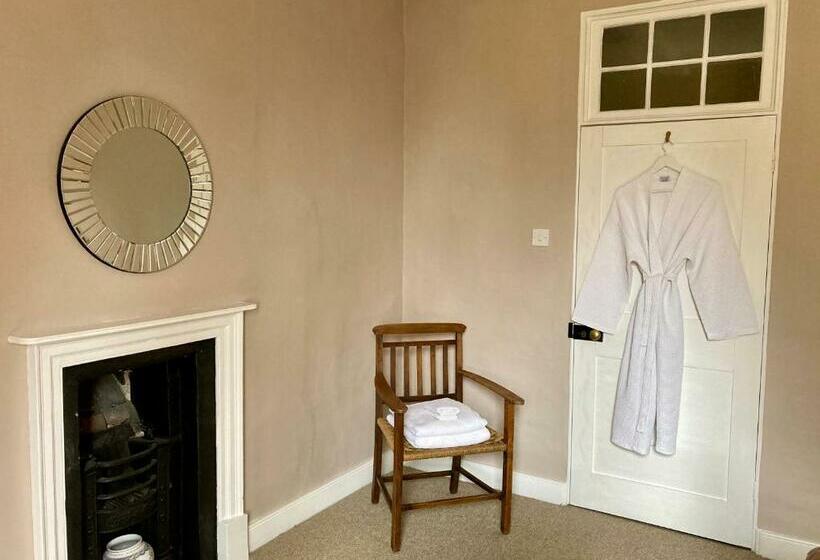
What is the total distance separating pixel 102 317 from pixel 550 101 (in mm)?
2234

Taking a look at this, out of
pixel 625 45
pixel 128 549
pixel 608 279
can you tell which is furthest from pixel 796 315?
pixel 128 549

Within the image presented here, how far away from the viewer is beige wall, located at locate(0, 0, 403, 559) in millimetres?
1863

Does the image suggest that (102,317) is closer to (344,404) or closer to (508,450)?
(344,404)

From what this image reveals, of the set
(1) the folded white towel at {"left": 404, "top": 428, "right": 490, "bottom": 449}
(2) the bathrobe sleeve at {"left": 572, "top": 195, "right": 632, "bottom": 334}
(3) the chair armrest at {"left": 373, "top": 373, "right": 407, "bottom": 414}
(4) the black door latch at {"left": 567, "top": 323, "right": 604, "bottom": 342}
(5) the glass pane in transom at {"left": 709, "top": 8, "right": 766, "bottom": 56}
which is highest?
(5) the glass pane in transom at {"left": 709, "top": 8, "right": 766, "bottom": 56}

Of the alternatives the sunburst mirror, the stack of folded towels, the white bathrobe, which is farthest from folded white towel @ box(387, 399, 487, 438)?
the sunburst mirror

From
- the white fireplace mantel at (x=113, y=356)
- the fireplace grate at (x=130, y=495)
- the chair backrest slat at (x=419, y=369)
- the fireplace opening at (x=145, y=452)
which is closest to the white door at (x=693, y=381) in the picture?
the chair backrest slat at (x=419, y=369)

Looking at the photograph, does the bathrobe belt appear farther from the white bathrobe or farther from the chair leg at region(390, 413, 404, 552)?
the chair leg at region(390, 413, 404, 552)

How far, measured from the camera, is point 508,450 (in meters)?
2.87

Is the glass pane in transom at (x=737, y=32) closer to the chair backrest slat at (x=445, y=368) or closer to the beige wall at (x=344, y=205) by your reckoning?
the beige wall at (x=344, y=205)

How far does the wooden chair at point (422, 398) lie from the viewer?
9.10 feet

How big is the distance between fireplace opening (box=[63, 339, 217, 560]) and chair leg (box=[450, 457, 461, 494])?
126 cm

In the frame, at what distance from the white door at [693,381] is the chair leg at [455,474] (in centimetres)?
58

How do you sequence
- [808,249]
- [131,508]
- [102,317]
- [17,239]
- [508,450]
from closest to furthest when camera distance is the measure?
1. [17,239]
2. [102,317]
3. [131,508]
4. [808,249]
5. [508,450]

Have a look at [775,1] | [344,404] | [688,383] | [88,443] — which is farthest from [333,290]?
[775,1]
